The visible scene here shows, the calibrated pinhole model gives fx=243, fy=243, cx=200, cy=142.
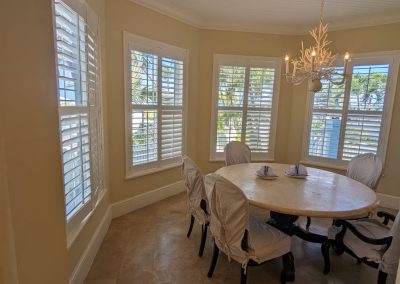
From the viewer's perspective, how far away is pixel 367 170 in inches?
109

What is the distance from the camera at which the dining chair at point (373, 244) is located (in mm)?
1700

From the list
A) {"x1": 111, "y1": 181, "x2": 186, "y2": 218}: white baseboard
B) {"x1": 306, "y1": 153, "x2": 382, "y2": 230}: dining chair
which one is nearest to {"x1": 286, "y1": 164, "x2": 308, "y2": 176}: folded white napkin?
{"x1": 306, "y1": 153, "x2": 382, "y2": 230}: dining chair

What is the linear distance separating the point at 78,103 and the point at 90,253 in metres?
1.37

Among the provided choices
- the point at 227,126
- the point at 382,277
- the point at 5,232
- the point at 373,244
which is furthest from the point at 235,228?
the point at 227,126

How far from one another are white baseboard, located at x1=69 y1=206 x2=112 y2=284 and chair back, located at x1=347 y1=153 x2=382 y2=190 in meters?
2.96

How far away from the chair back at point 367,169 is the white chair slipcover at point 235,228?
1.41 meters

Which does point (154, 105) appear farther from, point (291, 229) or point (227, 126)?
point (291, 229)

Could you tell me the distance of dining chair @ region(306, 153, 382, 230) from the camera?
8.64ft

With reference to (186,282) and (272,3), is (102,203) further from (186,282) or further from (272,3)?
(272,3)

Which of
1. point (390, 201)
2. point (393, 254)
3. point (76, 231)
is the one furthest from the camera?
point (390, 201)

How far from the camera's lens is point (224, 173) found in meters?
2.63

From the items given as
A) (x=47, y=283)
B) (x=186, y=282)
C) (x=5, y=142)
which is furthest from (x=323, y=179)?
(x=5, y=142)

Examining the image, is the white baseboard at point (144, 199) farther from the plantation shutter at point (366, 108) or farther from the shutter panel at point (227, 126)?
the plantation shutter at point (366, 108)

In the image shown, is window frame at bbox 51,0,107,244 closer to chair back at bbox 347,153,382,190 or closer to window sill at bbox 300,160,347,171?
A: chair back at bbox 347,153,382,190
